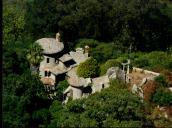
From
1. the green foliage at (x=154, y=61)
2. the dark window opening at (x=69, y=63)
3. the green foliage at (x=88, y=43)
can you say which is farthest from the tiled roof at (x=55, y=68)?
the green foliage at (x=88, y=43)

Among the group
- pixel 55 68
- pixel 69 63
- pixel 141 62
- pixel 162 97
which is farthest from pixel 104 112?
pixel 141 62

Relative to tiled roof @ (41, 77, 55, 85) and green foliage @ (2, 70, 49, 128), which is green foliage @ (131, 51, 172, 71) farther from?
green foliage @ (2, 70, 49, 128)

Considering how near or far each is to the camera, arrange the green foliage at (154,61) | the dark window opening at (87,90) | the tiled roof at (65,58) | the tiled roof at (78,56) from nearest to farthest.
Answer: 1. the dark window opening at (87,90)
2. the green foliage at (154,61)
3. the tiled roof at (65,58)
4. the tiled roof at (78,56)

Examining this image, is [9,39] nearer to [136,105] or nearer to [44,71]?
[44,71]

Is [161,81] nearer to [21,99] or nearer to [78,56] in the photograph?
[78,56]

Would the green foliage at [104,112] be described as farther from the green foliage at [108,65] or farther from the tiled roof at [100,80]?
the green foliage at [108,65]

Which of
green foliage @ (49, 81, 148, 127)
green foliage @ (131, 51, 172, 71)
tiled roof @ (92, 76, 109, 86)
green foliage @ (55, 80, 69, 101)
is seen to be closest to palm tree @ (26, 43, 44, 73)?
green foliage @ (55, 80, 69, 101)
